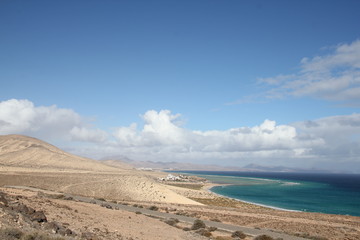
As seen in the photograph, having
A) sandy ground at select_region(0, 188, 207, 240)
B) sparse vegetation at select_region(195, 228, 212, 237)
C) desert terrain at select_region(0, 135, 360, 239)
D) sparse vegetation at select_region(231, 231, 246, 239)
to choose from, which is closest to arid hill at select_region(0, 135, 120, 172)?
desert terrain at select_region(0, 135, 360, 239)

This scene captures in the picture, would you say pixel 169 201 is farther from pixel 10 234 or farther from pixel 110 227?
pixel 10 234

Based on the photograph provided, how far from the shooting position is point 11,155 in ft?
407

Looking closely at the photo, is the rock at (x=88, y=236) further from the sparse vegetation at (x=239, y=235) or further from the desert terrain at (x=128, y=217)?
the sparse vegetation at (x=239, y=235)

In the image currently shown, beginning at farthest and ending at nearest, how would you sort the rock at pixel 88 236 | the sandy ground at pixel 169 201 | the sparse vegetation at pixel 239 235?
the sandy ground at pixel 169 201
the sparse vegetation at pixel 239 235
the rock at pixel 88 236

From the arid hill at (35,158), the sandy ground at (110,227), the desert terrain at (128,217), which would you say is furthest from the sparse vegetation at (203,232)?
the arid hill at (35,158)

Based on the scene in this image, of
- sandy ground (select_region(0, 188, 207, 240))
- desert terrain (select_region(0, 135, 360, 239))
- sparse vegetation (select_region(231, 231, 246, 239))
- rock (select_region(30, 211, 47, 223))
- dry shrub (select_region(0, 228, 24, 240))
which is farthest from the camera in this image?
sparse vegetation (select_region(231, 231, 246, 239))

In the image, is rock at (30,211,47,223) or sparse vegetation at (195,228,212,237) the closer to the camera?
rock at (30,211,47,223)

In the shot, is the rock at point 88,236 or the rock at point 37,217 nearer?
the rock at point 88,236

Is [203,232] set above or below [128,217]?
below

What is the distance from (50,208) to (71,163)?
107042mm

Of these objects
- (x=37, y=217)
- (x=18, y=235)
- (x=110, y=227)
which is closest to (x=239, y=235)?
(x=110, y=227)

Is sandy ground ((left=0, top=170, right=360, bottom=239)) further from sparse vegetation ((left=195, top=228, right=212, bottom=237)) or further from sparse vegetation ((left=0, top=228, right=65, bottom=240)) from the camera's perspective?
sparse vegetation ((left=0, top=228, right=65, bottom=240))

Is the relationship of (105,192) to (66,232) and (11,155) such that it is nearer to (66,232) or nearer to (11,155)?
(66,232)

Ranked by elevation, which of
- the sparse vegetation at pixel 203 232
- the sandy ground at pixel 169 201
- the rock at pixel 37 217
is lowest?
the sandy ground at pixel 169 201
